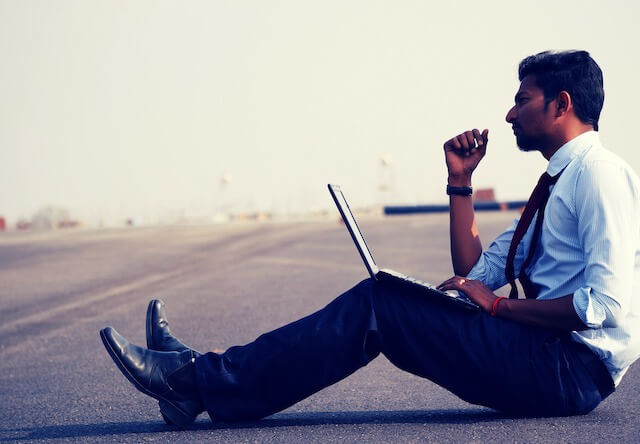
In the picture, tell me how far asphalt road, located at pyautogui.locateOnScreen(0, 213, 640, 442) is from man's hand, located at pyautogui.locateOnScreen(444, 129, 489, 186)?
1150mm

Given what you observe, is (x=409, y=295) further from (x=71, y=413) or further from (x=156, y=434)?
(x=71, y=413)


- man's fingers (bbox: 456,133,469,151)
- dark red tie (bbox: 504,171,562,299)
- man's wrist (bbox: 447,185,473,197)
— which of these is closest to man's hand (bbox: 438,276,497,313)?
dark red tie (bbox: 504,171,562,299)

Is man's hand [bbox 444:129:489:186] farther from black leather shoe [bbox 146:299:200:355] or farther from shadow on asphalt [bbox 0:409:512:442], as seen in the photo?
black leather shoe [bbox 146:299:200:355]

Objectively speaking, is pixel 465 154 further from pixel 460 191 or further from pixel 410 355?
pixel 410 355

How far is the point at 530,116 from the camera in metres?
4.05

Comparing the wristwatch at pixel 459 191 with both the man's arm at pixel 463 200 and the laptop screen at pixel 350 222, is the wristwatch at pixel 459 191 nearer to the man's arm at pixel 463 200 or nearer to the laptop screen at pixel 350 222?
the man's arm at pixel 463 200

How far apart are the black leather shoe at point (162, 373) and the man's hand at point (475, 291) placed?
118 cm

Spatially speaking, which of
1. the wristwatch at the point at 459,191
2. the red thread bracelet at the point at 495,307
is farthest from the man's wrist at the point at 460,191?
the red thread bracelet at the point at 495,307

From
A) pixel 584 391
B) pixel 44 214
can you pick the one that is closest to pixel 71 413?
pixel 584 391

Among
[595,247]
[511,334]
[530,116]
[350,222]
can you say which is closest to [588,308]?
[595,247]

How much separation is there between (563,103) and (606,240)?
725 millimetres

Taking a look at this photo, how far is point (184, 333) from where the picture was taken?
26.9 feet

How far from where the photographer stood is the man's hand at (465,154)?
4.50 m

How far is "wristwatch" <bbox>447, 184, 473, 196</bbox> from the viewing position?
454cm
